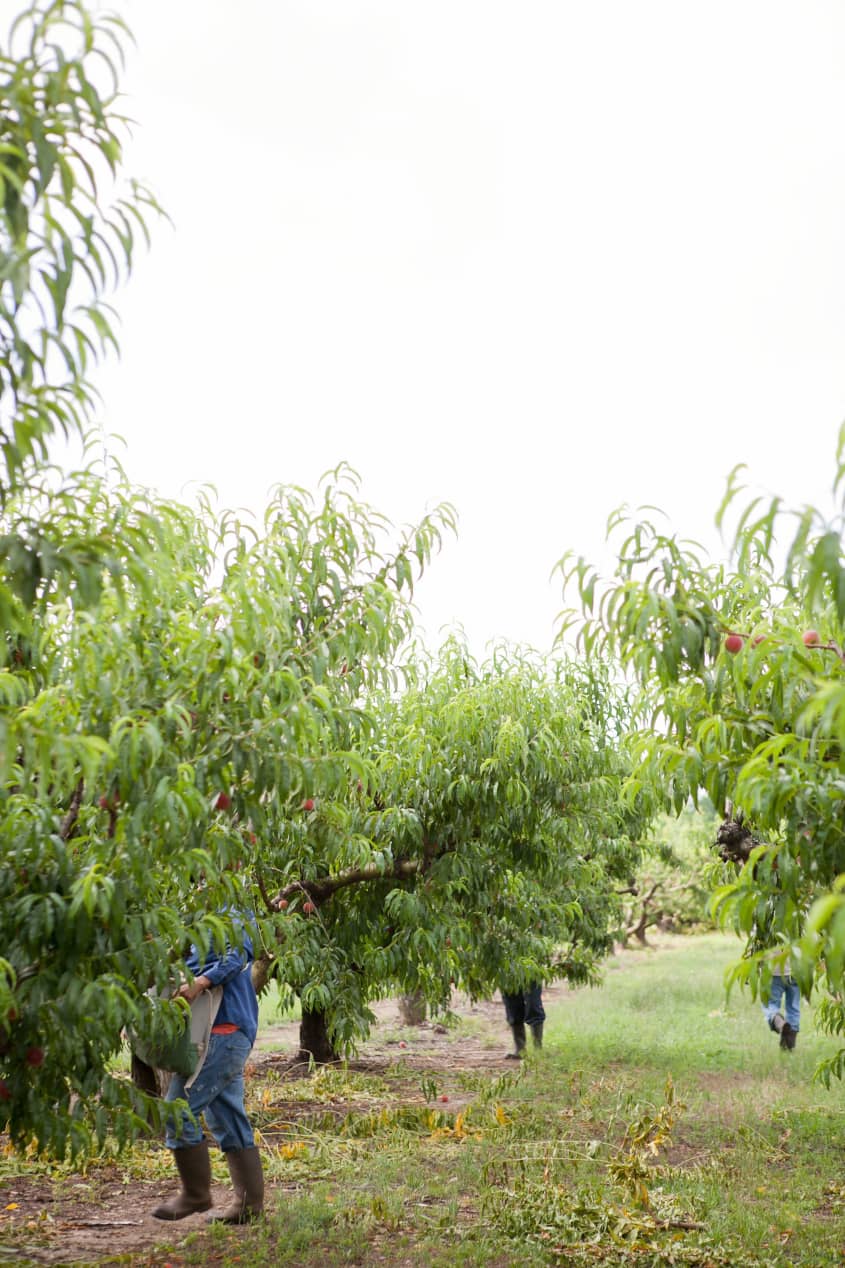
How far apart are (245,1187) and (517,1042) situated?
314 inches

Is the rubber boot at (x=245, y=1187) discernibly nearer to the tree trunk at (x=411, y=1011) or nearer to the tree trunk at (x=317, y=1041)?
the tree trunk at (x=317, y=1041)

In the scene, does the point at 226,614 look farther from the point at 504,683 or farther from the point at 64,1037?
the point at 504,683

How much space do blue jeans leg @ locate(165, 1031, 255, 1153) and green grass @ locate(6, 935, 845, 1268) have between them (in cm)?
43

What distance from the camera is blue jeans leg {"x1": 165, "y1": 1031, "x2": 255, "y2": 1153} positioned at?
17.9 feet

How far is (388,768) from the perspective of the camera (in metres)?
8.26

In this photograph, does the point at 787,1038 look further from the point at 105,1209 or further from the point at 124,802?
the point at 124,802

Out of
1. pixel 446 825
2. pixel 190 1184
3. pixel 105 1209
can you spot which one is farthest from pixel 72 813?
pixel 446 825

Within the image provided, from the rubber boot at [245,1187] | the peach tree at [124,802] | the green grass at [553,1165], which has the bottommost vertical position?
the green grass at [553,1165]

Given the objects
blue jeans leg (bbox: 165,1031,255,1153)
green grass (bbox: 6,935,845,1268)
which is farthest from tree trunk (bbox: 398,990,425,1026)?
blue jeans leg (bbox: 165,1031,255,1153)

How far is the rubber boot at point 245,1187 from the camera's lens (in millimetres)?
5668

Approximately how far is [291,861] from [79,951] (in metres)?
4.76

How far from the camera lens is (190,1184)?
5703 mm

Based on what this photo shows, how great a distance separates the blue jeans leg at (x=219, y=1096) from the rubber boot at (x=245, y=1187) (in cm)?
7

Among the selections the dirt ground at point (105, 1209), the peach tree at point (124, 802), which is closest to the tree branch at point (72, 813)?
the peach tree at point (124, 802)
